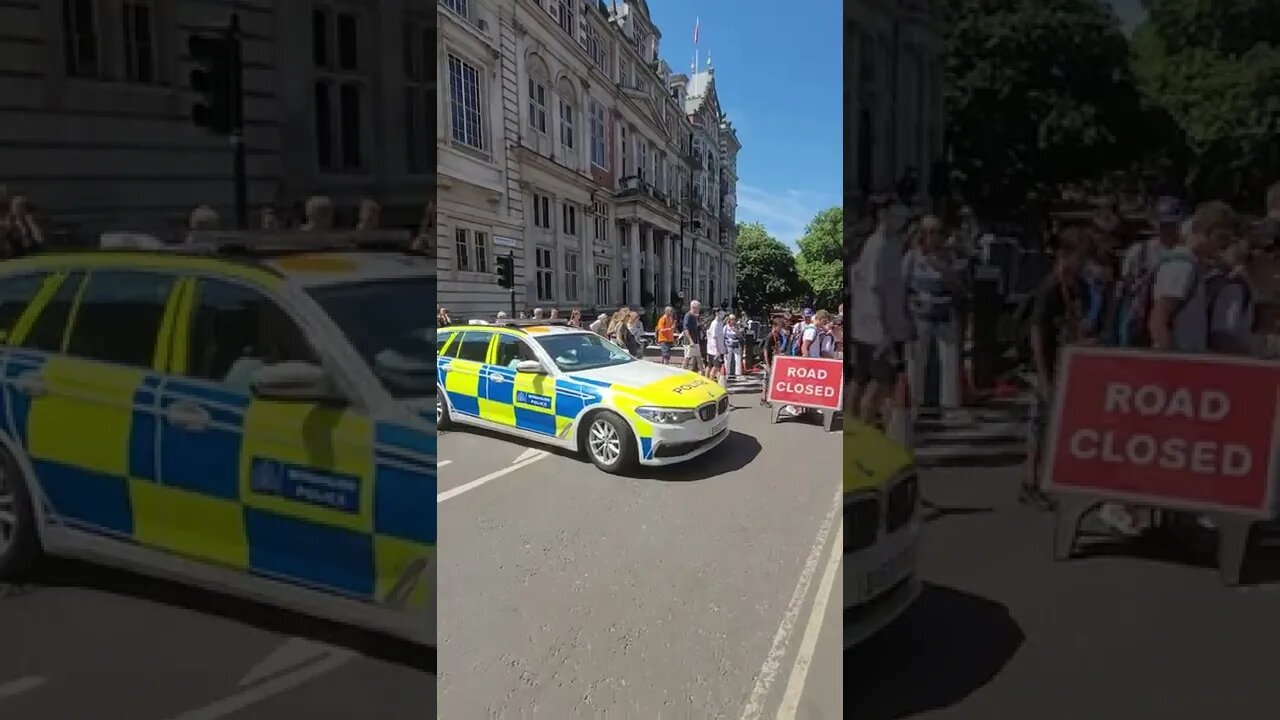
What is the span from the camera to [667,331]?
5.07 ft

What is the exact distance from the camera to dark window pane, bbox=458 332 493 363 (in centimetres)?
145

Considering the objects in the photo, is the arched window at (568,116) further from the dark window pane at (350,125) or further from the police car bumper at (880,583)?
the police car bumper at (880,583)

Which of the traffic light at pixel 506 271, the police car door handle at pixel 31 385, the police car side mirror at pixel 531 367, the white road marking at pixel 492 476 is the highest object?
the traffic light at pixel 506 271

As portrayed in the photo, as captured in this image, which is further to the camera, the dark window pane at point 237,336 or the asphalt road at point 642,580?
the dark window pane at point 237,336

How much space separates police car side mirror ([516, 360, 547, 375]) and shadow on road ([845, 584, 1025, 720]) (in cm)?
104

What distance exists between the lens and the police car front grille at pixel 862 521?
1.46 meters

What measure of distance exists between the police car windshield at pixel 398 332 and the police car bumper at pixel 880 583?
108cm

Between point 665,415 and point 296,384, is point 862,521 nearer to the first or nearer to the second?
point 665,415

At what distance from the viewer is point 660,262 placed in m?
1.55

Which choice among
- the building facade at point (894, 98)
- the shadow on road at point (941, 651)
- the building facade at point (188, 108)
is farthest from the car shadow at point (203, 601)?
the building facade at point (894, 98)

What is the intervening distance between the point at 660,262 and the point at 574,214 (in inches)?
9.4

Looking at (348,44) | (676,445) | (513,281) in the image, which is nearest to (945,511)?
(676,445)

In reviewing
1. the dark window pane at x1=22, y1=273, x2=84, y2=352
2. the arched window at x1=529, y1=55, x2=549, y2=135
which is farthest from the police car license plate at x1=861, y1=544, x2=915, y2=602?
the dark window pane at x1=22, y1=273, x2=84, y2=352

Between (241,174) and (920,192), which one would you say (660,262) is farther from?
(241,174)
